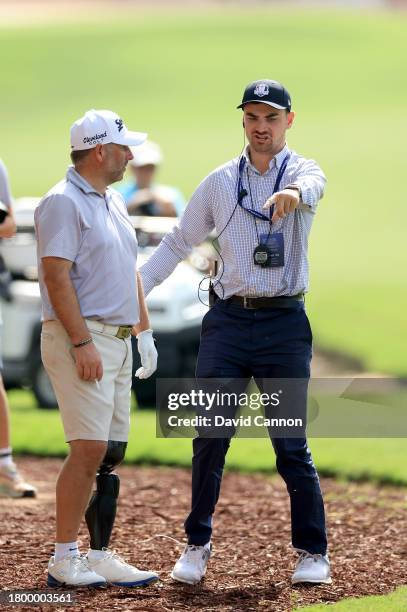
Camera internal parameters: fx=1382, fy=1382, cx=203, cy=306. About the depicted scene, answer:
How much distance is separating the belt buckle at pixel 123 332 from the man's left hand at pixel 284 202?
85 cm

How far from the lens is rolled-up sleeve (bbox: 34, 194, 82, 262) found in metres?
6.03

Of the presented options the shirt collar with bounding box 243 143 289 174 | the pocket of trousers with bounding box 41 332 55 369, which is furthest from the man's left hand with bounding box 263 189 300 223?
the pocket of trousers with bounding box 41 332 55 369

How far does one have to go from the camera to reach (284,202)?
6227 millimetres

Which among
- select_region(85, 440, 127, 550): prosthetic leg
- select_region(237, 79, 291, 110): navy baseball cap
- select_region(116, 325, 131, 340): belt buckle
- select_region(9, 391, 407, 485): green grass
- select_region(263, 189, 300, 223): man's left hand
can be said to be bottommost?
select_region(9, 391, 407, 485): green grass

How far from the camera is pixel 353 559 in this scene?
7.23 meters

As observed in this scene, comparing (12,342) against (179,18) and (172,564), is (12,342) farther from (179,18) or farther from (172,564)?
(179,18)

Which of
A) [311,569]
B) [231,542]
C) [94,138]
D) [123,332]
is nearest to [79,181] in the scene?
[94,138]

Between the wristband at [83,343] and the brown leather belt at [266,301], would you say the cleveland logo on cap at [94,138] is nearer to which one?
the wristband at [83,343]

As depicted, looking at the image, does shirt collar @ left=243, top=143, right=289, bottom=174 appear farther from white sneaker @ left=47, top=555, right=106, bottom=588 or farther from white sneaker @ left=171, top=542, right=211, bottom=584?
white sneaker @ left=47, top=555, right=106, bottom=588

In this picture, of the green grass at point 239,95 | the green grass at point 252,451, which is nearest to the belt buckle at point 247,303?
the green grass at point 252,451

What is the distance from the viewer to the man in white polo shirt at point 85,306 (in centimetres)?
607

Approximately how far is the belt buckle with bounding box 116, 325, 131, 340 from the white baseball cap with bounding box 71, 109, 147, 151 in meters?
0.83

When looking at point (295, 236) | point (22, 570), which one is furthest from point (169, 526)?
point (295, 236)

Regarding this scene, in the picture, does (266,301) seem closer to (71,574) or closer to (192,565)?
(192,565)
